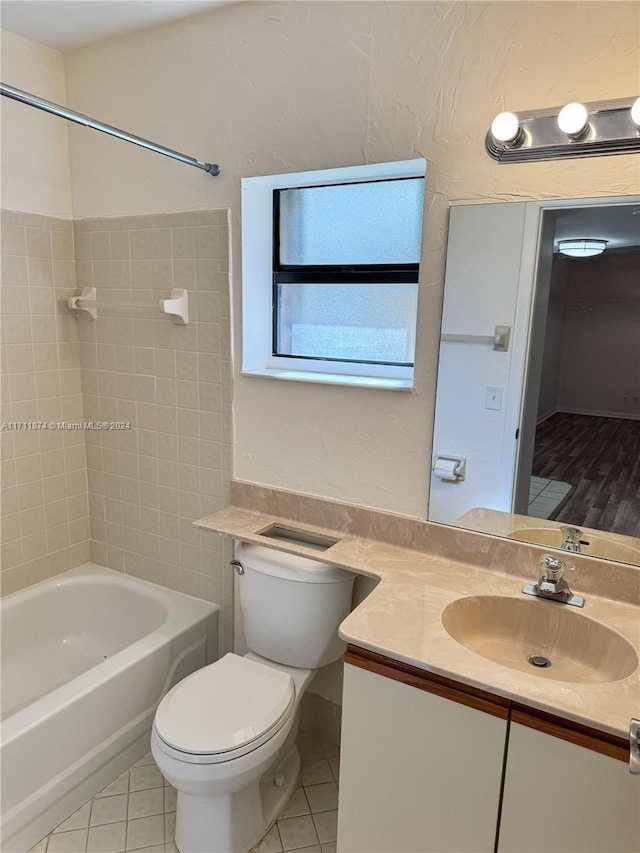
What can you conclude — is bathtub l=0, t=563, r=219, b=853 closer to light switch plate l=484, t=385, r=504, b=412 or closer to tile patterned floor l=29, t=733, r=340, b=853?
tile patterned floor l=29, t=733, r=340, b=853

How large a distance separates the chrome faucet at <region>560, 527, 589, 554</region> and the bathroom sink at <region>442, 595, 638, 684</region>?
0.18 m

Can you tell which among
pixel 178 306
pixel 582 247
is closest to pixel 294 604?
pixel 178 306

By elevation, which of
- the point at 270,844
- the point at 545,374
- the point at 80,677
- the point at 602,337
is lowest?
the point at 270,844

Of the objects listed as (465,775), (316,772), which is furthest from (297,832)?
(465,775)

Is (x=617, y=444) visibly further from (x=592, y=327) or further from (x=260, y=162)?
(x=260, y=162)

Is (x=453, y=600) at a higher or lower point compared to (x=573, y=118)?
lower

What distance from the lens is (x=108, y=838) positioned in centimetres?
173

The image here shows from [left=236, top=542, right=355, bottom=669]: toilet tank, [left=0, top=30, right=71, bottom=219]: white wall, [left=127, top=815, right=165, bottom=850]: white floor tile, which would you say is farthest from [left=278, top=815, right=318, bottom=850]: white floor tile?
[left=0, top=30, right=71, bottom=219]: white wall

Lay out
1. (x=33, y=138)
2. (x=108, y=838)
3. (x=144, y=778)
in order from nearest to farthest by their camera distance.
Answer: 1. (x=108, y=838)
2. (x=144, y=778)
3. (x=33, y=138)

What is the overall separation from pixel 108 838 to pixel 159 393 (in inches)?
58.6

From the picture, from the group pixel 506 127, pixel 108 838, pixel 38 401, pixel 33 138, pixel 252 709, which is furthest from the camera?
pixel 38 401

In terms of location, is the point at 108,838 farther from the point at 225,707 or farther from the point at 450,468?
the point at 450,468

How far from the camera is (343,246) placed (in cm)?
209

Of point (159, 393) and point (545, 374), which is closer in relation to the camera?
point (545, 374)
